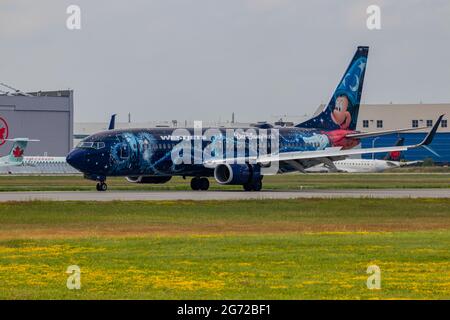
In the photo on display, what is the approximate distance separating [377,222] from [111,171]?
2605cm

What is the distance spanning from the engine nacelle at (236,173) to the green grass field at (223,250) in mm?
14643

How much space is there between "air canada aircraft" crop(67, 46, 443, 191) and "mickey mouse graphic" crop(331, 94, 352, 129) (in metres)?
0.85

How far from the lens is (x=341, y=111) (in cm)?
7444

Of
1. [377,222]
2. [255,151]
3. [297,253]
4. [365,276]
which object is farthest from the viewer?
[255,151]

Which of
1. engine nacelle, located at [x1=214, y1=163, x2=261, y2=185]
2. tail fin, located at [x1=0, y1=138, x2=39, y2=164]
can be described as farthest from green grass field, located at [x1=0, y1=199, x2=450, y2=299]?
tail fin, located at [x1=0, y1=138, x2=39, y2=164]

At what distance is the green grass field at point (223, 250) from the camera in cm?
2344

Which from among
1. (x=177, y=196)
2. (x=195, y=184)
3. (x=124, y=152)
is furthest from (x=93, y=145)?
(x=177, y=196)

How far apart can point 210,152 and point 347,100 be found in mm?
11241

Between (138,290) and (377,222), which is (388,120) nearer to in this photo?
(377,222)

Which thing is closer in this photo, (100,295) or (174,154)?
(100,295)

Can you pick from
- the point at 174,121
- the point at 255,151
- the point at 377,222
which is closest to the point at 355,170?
the point at 174,121

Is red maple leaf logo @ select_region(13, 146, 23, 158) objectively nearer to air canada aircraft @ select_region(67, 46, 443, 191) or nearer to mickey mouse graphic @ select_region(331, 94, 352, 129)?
air canada aircraft @ select_region(67, 46, 443, 191)

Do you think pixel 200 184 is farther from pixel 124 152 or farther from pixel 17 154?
pixel 17 154

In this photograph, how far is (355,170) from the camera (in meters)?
126
